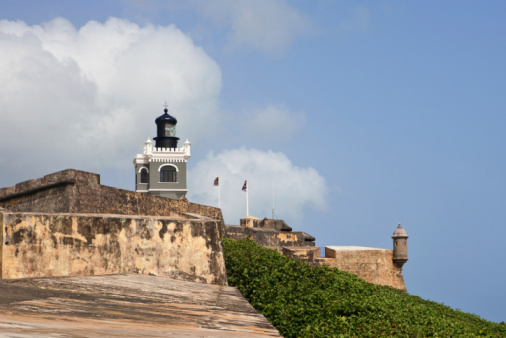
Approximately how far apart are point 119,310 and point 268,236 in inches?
562

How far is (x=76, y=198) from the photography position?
10.4 metres

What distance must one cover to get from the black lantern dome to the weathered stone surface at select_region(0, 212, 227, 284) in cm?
5686

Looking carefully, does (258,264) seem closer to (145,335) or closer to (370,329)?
(370,329)

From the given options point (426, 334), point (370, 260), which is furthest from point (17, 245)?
point (370, 260)

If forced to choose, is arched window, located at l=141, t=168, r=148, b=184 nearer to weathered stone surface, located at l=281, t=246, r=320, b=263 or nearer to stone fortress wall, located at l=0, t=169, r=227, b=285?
weathered stone surface, located at l=281, t=246, r=320, b=263

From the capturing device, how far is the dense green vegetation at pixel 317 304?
6770mm

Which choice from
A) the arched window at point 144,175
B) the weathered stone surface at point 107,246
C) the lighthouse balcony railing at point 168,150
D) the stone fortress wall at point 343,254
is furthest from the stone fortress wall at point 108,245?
the arched window at point 144,175

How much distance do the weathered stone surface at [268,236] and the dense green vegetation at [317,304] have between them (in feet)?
21.9

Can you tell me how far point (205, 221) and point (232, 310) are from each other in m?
2.29

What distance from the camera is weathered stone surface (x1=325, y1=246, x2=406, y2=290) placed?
19.8 meters

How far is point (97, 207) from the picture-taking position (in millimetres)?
10883

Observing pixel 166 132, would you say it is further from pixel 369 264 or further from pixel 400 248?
pixel 369 264

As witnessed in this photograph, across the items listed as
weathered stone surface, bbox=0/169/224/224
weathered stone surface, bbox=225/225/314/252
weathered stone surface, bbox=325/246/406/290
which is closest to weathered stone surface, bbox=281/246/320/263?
weathered stone surface, bbox=225/225/314/252

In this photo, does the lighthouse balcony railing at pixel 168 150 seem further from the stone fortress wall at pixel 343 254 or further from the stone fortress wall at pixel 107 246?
the stone fortress wall at pixel 107 246
